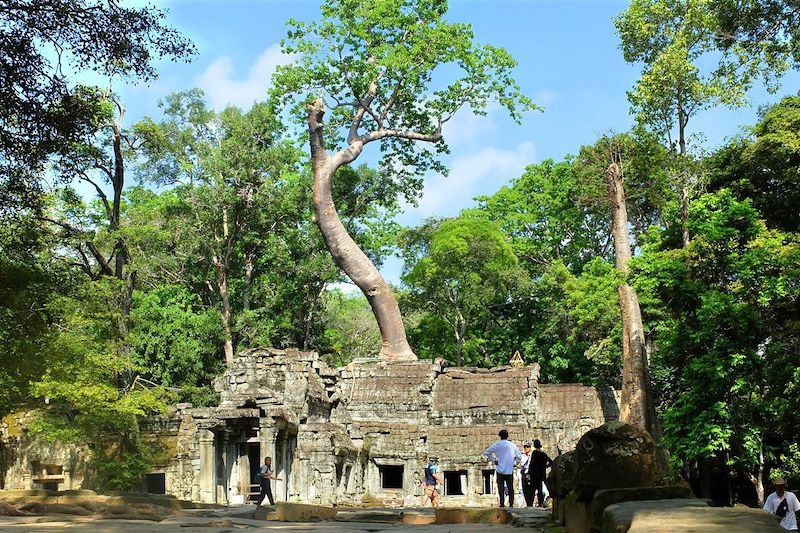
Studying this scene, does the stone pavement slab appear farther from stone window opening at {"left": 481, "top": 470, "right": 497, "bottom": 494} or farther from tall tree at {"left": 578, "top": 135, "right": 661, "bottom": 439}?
stone window opening at {"left": 481, "top": 470, "right": 497, "bottom": 494}

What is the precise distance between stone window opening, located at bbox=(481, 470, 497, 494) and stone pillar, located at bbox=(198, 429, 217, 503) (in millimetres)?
7387

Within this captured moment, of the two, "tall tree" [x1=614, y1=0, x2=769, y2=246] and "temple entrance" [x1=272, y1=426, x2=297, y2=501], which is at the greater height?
"tall tree" [x1=614, y1=0, x2=769, y2=246]

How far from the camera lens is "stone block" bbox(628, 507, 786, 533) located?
13.7 feet

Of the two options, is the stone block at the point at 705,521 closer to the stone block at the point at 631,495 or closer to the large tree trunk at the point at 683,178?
the stone block at the point at 631,495

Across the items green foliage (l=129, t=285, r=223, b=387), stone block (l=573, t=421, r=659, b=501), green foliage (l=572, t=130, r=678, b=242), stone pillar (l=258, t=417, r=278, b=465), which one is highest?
green foliage (l=572, t=130, r=678, b=242)

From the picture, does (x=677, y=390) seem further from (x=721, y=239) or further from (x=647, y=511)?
(x=647, y=511)

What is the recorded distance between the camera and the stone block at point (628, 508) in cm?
497

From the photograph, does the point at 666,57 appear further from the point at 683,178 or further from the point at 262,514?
the point at 262,514

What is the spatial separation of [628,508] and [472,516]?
6611 mm

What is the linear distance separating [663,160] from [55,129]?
19174mm

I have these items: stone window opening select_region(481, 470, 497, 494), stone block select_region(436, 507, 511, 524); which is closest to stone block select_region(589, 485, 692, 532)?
stone block select_region(436, 507, 511, 524)

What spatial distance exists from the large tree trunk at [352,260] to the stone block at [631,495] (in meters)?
22.9

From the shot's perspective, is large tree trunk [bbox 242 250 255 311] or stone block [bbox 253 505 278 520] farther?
large tree trunk [bbox 242 250 255 311]

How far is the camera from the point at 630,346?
23078mm
